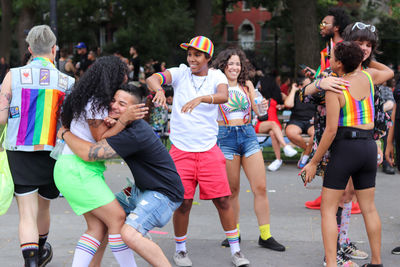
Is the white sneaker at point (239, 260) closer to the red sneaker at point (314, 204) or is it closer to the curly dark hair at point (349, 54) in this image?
the curly dark hair at point (349, 54)

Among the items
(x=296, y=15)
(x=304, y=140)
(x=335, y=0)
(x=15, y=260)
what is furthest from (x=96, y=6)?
(x=15, y=260)

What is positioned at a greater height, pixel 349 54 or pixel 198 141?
pixel 349 54

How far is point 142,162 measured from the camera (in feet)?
12.3

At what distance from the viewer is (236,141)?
5.25m

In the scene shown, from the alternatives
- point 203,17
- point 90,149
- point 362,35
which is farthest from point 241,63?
point 203,17

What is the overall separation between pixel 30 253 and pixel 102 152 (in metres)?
1.18

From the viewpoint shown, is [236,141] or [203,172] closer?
[203,172]

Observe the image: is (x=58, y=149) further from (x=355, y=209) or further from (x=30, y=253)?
(x=355, y=209)

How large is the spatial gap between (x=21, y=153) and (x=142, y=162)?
1159 mm

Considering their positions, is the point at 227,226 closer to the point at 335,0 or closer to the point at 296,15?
the point at 296,15

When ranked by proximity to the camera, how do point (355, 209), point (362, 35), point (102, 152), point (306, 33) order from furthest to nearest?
point (306, 33)
point (355, 209)
point (362, 35)
point (102, 152)

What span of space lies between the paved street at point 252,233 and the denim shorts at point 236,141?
918mm

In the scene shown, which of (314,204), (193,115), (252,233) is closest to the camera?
(193,115)

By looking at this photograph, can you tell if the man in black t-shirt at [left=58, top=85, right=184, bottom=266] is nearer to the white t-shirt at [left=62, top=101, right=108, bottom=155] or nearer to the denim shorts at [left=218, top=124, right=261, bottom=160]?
the white t-shirt at [left=62, top=101, right=108, bottom=155]
